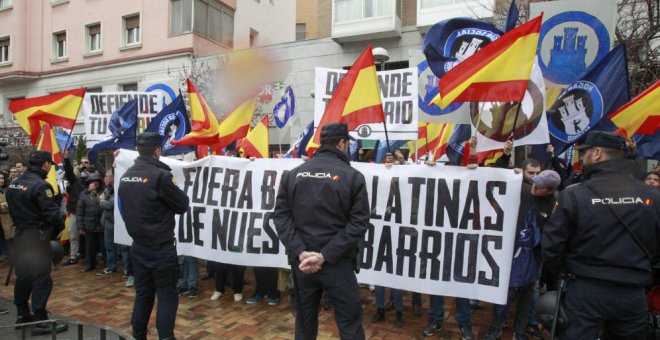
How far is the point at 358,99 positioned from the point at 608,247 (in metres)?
2.83

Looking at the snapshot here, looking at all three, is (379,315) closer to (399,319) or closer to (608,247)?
(399,319)

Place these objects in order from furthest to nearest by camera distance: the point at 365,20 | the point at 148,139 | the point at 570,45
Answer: the point at 365,20, the point at 570,45, the point at 148,139

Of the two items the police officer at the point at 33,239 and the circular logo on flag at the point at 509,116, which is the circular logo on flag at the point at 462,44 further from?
the police officer at the point at 33,239

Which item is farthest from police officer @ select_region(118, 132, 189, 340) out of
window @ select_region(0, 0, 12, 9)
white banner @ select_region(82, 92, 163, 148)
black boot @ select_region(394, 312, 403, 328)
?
window @ select_region(0, 0, 12, 9)

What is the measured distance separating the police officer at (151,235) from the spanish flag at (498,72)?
9.07ft

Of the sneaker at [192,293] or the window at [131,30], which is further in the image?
the window at [131,30]

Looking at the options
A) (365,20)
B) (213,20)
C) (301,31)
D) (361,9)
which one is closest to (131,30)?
(213,20)

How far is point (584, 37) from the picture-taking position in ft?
18.2

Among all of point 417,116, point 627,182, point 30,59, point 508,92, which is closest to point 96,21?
point 30,59

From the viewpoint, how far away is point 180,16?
20.5 m

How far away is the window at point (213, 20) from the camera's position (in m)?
20.3

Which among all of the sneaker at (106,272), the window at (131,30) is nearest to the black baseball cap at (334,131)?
the sneaker at (106,272)

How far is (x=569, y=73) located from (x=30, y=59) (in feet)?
93.8

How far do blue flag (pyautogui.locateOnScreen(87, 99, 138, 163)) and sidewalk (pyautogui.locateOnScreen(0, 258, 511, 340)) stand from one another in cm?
230
